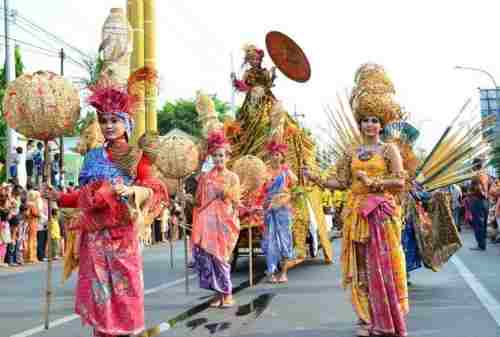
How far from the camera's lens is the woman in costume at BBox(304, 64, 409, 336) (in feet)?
21.0

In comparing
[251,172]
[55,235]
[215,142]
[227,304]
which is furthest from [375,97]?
[55,235]

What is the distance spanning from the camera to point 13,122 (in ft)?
19.9

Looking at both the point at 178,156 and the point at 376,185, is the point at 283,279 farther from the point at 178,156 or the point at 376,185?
the point at 376,185

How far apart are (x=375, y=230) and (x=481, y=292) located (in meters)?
3.32

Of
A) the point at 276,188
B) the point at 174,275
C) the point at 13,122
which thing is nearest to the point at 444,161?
the point at 276,188

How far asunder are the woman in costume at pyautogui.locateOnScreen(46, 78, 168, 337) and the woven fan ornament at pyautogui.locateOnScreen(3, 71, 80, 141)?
0.60 metres

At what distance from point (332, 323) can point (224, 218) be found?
2.05 metres

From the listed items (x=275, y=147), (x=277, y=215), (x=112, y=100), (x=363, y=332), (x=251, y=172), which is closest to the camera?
(x=112, y=100)

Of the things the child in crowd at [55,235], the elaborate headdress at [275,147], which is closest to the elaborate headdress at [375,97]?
the elaborate headdress at [275,147]

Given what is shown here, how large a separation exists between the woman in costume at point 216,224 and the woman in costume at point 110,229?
129 inches

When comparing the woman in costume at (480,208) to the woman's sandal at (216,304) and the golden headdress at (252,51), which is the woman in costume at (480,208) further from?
the woman's sandal at (216,304)

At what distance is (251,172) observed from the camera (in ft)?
33.3

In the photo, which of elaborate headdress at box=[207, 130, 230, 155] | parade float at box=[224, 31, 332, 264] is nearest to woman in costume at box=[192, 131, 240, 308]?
elaborate headdress at box=[207, 130, 230, 155]

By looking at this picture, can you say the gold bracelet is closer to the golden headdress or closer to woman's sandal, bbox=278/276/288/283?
woman's sandal, bbox=278/276/288/283
